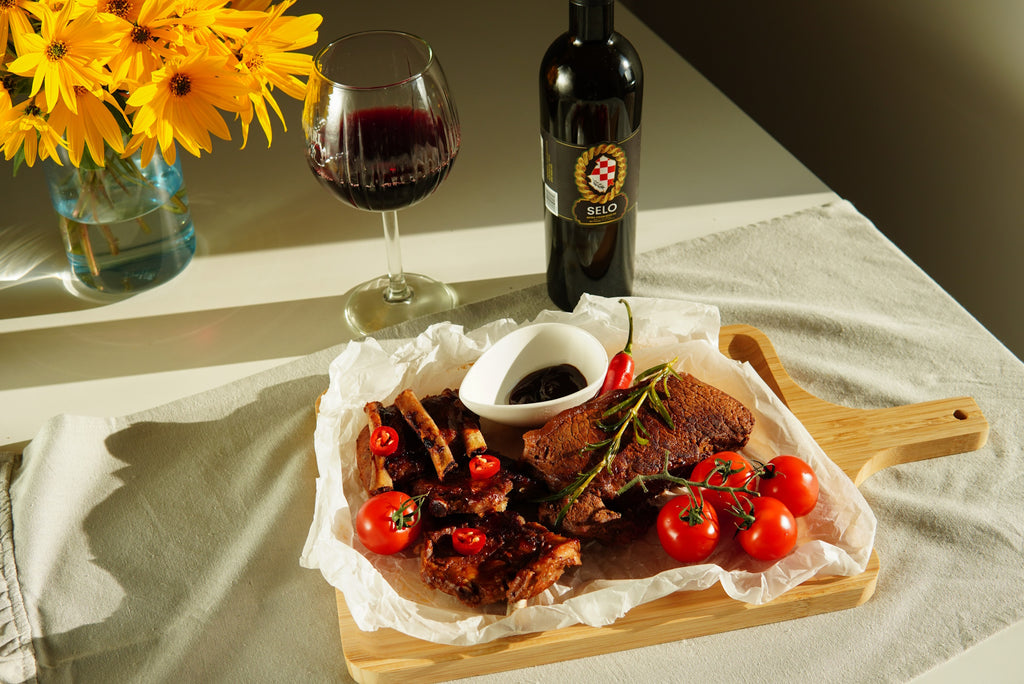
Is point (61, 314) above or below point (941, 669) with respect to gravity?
above

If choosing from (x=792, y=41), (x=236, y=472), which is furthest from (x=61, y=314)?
(x=792, y=41)

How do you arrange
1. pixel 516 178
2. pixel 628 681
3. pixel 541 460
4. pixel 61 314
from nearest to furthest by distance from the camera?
pixel 628 681 < pixel 541 460 < pixel 61 314 < pixel 516 178

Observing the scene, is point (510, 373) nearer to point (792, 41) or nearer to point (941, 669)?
point (941, 669)

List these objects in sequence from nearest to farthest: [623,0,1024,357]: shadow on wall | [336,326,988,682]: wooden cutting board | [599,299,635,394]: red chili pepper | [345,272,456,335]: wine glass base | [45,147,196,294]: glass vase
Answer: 1. [336,326,988,682]: wooden cutting board
2. [599,299,635,394]: red chili pepper
3. [45,147,196,294]: glass vase
4. [345,272,456,335]: wine glass base
5. [623,0,1024,357]: shadow on wall

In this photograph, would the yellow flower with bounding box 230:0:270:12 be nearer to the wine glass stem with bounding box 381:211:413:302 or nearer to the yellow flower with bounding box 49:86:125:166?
the yellow flower with bounding box 49:86:125:166

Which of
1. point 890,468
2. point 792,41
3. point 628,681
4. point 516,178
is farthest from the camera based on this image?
point 792,41

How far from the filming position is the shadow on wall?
176 cm

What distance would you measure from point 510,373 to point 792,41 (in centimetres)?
143

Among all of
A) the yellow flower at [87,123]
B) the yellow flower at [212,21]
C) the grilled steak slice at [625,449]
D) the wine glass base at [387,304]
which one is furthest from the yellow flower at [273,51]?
the grilled steak slice at [625,449]

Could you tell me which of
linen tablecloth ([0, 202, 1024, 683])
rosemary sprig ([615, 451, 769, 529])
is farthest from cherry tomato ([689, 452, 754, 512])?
linen tablecloth ([0, 202, 1024, 683])

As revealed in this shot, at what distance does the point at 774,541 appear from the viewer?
3.24ft

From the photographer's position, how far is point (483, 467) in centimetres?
105

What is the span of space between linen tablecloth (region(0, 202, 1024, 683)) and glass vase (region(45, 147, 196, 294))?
272 mm

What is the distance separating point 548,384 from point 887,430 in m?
0.40
